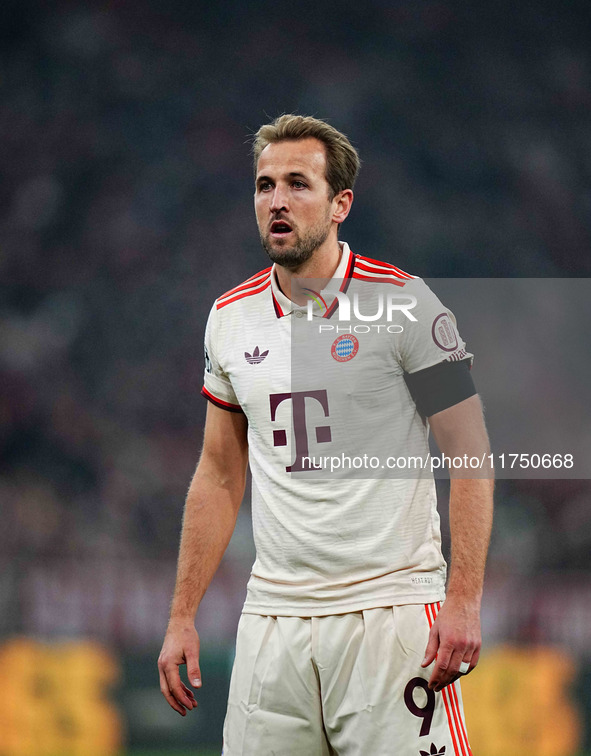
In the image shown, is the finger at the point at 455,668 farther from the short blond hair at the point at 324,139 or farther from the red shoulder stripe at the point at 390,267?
the short blond hair at the point at 324,139

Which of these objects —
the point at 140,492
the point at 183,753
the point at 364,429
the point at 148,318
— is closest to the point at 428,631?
the point at 364,429

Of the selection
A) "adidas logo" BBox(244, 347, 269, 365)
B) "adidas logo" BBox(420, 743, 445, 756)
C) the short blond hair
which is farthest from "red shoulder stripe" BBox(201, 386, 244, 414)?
"adidas logo" BBox(420, 743, 445, 756)

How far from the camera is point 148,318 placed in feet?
23.8

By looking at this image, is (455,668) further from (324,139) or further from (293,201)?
(324,139)

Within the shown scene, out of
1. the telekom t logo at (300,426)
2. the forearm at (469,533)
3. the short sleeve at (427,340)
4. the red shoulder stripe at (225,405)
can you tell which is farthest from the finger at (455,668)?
the red shoulder stripe at (225,405)

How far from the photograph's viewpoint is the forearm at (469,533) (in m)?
2.01

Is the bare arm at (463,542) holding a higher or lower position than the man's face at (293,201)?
lower

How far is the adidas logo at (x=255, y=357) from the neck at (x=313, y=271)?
0.16 m

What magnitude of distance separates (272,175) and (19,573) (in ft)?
12.7

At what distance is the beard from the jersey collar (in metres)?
0.08

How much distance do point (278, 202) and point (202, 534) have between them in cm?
84

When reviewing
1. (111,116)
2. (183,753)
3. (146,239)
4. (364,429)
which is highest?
(111,116)

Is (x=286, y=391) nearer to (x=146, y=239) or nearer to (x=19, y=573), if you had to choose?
(x=19, y=573)

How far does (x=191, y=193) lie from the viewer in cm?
770
